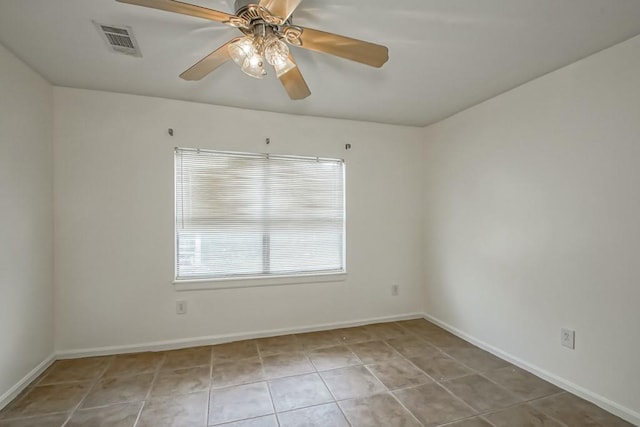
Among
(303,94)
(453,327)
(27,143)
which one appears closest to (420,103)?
(303,94)

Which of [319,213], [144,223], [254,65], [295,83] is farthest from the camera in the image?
[319,213]

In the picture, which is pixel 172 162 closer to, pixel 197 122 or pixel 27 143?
pixel 197 122

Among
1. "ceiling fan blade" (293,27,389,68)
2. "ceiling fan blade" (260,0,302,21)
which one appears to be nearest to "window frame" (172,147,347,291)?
"ceiling fan blade" (293,27,389,68)

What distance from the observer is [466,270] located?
3.03 m

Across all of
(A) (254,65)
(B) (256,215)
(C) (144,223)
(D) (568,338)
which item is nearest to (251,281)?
(B) (256,215)

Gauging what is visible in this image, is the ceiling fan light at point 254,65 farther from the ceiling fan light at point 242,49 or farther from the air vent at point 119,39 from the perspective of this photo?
the air vent at point 119,39

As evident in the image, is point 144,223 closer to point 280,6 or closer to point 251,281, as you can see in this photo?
point 251,281

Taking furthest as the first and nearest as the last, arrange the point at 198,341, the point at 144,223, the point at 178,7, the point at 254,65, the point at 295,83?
the point at 198,341
the point at 144,223
the point at 295,83
the point at 254,65
the point at 178,7

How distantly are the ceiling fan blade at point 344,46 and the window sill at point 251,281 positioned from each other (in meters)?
2.23

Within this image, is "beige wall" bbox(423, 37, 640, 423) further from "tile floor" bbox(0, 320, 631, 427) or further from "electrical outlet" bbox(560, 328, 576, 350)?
"tile floor" bbox(0, 320, 631, 427)

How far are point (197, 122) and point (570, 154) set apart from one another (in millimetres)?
3125

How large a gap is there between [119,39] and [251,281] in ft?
7.23

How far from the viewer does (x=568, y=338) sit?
83.7 inches

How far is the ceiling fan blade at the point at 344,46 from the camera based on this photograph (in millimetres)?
1418
